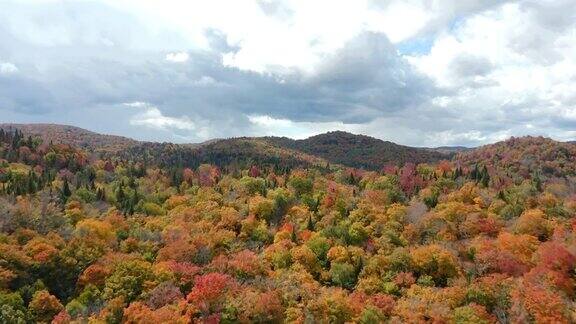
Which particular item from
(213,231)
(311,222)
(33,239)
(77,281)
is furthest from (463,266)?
(33,239)

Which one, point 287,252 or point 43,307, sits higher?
point 287,252

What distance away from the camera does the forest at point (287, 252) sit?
73.4 m

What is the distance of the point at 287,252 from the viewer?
102m

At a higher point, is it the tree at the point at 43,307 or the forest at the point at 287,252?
the forest at the point at 287,252

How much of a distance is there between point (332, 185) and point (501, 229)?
174 feet

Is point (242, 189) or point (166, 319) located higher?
point (242, 189)

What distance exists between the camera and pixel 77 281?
84562 millimetres

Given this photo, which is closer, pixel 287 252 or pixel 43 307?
pixel 43 307

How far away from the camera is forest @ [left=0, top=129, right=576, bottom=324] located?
73.4 metres

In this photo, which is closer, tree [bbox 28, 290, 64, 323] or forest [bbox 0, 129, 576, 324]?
tree [bbox 28, 290, 64, 323]

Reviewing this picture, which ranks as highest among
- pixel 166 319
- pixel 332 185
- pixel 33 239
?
pixel 332 185

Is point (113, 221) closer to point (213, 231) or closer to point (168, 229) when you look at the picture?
point (168, 229)

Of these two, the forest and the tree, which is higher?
the forest

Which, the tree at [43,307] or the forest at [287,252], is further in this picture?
the forest at [287,252]
